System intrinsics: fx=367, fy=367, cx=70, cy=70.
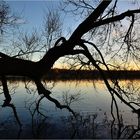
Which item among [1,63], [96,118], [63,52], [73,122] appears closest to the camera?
[1,63]

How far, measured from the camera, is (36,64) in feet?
24.4

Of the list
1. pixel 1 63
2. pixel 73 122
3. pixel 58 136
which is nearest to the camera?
pixel 1 63

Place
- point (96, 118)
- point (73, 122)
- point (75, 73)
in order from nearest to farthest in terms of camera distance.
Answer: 1. point (75, 73)
2. point (73, 122)
3. point (96, 118)

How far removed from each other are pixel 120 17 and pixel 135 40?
146cm

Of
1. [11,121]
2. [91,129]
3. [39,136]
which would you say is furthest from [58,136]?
[11,121]

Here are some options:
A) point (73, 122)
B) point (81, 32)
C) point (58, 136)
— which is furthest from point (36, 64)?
point (73, 122)

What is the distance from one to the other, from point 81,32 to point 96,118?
8.85 meters

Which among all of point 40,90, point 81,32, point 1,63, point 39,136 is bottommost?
point 39,136

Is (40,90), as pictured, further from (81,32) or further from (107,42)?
(107,42)

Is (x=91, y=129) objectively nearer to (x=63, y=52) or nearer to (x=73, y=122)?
(x=73, y=122)

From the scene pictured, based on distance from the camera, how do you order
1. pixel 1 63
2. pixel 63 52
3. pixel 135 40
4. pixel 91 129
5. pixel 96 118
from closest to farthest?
pixel 1 63, pixel 63 52, pixel 135 40, pixel 91 129, pixel 96 118

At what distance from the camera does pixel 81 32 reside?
7652 mm

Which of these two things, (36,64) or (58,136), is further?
(58,136)

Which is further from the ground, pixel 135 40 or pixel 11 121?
pixel 135 40
